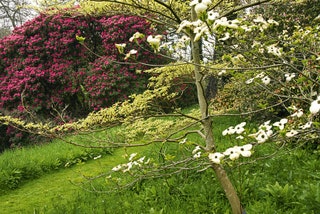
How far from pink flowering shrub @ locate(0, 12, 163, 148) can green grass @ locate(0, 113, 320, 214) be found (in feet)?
15.8

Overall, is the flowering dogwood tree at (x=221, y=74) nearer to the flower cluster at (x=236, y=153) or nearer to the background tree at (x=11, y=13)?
the flower cluster at (x=236, y=153)

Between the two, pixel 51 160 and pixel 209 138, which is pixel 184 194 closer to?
pixel 209 138

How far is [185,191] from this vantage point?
11.2 feet

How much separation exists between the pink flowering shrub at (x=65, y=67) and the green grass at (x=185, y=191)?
482 centimetres

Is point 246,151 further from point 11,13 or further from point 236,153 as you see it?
point 11,13

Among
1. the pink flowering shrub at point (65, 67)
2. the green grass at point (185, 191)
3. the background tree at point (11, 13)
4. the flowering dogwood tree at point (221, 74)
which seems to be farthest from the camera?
the background tree at point (11, 13)

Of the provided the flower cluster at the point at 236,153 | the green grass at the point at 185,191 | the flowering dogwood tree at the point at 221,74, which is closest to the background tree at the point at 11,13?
the green grass at the point at 185,191

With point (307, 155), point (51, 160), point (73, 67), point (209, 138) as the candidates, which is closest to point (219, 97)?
point (307, 155)

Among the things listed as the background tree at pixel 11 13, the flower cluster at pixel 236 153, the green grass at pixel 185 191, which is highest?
the background tree at pixel 11 13

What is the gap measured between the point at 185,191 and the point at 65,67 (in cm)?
829

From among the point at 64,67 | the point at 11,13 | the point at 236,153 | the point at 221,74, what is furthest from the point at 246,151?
the point at 11,13

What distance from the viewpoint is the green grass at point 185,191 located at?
9.27 feet

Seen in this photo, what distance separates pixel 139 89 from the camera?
10.3 m

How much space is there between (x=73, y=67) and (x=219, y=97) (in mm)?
5907
